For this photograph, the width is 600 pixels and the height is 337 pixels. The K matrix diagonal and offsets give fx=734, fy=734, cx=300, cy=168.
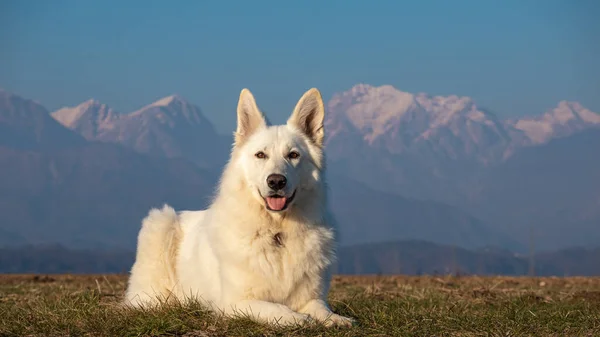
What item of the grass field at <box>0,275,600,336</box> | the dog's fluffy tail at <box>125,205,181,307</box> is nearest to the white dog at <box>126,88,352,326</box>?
the grass field at <box>0,275,600,336</box>

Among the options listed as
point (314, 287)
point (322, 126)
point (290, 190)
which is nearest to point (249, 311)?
point (314, 287)

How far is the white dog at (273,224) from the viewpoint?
742 cm

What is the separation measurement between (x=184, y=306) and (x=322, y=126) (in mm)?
2475

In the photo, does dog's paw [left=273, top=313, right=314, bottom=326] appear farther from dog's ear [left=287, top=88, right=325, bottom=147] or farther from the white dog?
dog's ear [left=287, top=88, right=325, bottom=147]

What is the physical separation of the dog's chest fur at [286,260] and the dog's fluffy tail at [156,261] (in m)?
1.97

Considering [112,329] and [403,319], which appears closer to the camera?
[112,329]

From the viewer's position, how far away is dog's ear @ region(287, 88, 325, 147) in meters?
8.05

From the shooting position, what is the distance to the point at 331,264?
789 centimetres

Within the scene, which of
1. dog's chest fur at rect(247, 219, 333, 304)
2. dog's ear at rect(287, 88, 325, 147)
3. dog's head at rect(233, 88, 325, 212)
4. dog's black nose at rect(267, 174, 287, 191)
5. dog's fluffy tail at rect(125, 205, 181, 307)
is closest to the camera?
dog's black nose at rect(267, 174, 287, 191)

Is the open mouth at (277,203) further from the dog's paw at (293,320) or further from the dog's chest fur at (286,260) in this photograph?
the dog's paw at (293,320)

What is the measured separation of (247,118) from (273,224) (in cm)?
126

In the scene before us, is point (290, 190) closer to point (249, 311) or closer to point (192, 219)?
point (249, 311)

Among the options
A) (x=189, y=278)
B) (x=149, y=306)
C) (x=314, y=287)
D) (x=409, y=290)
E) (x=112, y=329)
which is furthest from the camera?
(x=409, y=290)

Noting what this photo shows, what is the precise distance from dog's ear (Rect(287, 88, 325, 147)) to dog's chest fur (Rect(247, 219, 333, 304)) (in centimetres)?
107
